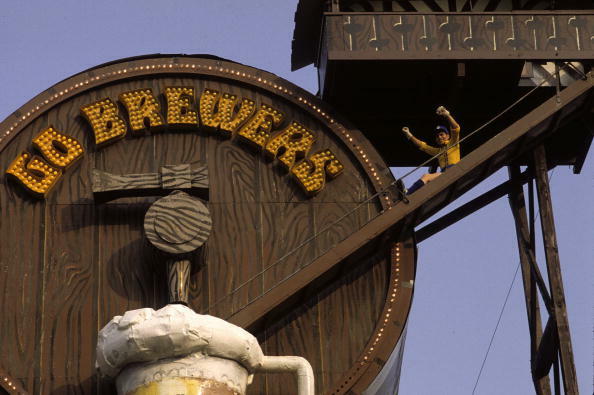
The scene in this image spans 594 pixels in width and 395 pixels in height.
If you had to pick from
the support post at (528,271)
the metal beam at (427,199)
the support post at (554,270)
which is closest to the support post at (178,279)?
the metal beam at (427,199)

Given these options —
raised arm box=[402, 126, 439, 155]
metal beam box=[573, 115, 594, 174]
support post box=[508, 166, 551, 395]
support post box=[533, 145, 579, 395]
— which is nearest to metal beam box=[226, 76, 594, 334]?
support post box=[533, 145, 579, 395]

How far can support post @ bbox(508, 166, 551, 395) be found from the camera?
1350 inches

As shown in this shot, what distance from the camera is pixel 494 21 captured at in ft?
110

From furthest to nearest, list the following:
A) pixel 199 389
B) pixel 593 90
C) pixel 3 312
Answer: pixel 593 90
pixel 3 312
pixel 199 389

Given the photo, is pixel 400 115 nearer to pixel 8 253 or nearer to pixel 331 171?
pixel 331 171

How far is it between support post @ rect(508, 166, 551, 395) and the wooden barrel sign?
3183mm

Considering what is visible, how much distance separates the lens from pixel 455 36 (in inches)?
1313

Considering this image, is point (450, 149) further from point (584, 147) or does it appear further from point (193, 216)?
point (193, 216)

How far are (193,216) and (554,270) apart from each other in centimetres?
662

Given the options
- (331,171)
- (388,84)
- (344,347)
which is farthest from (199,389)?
(388,84)

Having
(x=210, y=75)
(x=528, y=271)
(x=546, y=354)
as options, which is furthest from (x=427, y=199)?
(x=210, y=75)

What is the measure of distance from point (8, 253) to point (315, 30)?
768 centimetres

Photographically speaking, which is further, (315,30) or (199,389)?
(315,30)

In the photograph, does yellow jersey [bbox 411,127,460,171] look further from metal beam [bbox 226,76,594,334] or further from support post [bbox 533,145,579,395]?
support post [bbox 533,145,579,395]
